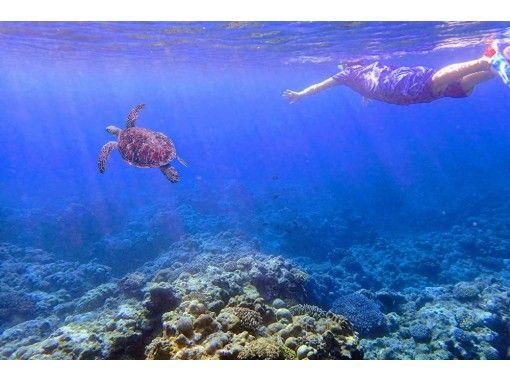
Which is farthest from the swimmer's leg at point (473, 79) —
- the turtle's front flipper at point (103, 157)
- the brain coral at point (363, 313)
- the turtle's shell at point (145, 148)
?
the turtle's front flipper at point (103, 157)

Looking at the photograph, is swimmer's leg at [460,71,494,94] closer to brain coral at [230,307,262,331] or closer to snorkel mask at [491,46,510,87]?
snorkel mask at [491,46,510,87]

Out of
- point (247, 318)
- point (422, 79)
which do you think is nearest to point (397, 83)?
point (422, 79)

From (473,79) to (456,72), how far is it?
0.37 meters

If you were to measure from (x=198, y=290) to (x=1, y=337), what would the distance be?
5.65 meters

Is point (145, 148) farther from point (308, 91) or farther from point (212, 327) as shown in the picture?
point (212, 327)

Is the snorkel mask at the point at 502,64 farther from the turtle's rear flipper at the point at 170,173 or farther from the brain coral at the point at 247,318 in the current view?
the turtle's rear flipper at the point at 170,173

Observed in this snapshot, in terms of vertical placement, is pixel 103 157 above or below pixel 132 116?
below

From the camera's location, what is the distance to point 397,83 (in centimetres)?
683

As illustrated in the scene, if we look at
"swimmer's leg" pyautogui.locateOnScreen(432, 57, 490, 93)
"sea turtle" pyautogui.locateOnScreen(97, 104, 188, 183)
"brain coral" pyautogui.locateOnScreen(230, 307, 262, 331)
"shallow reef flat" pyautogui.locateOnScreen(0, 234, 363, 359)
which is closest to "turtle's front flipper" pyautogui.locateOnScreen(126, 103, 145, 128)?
"sea turtle" pyautogui.locateOnScreen(97, 104, 188, 183)

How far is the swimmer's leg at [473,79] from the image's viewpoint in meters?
5.73

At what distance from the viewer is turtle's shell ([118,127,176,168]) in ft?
26.1

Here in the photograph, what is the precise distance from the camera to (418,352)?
721cm

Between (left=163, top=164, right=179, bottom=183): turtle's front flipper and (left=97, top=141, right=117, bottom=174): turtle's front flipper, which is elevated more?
(left=97, top=141, right=117, bottom=174): turtle's front flipper
